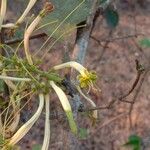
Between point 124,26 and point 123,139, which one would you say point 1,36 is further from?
point 124,26

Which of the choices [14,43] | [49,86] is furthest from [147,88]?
[49,86]

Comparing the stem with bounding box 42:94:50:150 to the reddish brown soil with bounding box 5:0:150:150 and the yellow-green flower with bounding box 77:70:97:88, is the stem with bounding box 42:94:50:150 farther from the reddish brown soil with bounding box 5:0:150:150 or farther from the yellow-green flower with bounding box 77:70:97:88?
the reddish brown soil with bounding box 5:0:150:150

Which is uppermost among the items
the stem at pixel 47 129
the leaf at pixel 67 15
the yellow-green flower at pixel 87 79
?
the leaf at pixel 67 15

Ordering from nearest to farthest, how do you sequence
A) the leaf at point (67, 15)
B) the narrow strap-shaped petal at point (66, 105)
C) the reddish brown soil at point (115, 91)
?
the narrow strap-shaped petal at point (66, 105), the leaf at point (67, 15), the reddish brown soil at point (115, 91)

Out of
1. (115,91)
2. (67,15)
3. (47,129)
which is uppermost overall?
(115,91)

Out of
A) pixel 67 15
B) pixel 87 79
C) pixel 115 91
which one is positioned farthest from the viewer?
pixel 115 91

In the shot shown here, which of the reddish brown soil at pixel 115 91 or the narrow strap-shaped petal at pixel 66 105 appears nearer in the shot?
the narrow strap-shaped petal at pixel 66 105

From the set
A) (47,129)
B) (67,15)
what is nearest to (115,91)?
(67,15)

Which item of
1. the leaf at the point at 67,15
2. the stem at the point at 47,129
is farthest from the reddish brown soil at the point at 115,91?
the stem at the point at 47,129

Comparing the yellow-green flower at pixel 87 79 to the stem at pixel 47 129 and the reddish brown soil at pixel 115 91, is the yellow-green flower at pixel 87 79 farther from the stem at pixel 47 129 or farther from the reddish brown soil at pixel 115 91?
the reddish brown soil at pixel 115 91

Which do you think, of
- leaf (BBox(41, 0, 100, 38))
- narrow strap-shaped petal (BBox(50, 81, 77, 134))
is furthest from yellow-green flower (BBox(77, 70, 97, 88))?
leaf (BBox(41, 0, 100, 38))

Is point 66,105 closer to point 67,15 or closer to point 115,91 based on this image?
point 67,15
